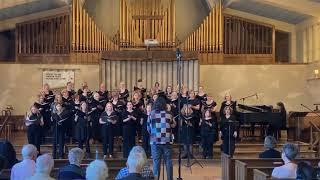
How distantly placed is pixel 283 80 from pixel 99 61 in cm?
521

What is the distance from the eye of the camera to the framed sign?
15.6m

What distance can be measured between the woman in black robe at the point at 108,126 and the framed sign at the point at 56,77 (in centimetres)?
481

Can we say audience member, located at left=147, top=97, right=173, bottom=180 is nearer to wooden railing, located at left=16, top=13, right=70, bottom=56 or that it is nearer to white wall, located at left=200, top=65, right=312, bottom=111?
white wall, located at left=200, top=65, right=312, bottom=111

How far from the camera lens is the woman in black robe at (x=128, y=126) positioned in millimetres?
11031

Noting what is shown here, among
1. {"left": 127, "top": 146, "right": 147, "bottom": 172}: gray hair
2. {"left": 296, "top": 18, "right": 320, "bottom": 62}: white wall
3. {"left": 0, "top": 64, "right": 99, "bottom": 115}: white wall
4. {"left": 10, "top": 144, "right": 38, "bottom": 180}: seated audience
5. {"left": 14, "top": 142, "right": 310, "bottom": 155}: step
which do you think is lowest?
{"left": 14, "top": 142, "right": 310, "bottom": 155}: step

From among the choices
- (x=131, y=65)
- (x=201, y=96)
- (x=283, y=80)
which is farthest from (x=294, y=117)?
(x=131, y=65)

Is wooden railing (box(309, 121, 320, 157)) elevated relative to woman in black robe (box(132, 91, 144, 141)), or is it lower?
lower

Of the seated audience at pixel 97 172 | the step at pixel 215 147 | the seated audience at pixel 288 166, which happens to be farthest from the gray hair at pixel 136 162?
the step at pixel 215 147

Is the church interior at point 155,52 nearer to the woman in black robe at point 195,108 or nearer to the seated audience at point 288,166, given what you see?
the woman in black robe at point 195,108

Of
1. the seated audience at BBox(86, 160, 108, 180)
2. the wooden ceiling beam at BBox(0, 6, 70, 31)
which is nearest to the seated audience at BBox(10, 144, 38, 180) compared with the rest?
the seated audience at BBox(86, 160, 108, 180)

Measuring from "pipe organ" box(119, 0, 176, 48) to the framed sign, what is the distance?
175 cm

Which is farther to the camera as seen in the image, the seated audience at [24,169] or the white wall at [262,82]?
the white wall at [262,82]

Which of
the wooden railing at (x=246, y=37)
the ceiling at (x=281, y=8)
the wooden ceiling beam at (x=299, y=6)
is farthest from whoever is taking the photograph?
the wooden railing at (x=246, y=37)

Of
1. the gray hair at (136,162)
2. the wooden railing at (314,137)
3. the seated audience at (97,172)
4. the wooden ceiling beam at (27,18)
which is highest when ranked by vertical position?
the wooden ceiling beam at (27,18)
